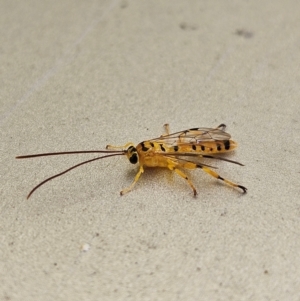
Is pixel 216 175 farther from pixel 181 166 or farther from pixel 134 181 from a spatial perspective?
pixel 134 181

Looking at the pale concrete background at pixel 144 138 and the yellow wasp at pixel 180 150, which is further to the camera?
the yellow wasp at pixel 180 150

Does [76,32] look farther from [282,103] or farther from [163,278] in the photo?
[163,278]

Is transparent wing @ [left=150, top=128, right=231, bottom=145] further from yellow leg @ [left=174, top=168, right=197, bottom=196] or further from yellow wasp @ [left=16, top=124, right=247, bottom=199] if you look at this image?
yellow leg @ [left=174, top=168, right=197, bottom=196]

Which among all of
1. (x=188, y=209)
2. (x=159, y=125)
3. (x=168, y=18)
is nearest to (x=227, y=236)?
(x=188, y=209)

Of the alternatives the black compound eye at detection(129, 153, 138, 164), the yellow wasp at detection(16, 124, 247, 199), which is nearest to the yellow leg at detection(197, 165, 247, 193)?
A: the yellow wasp at detection(16, 124, 247, 199)

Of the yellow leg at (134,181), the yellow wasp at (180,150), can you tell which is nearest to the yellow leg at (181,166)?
the yellow wasp at (180,150)

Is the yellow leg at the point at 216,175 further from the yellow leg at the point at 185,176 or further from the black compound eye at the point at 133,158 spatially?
the black compound eye at the point at 133,158
